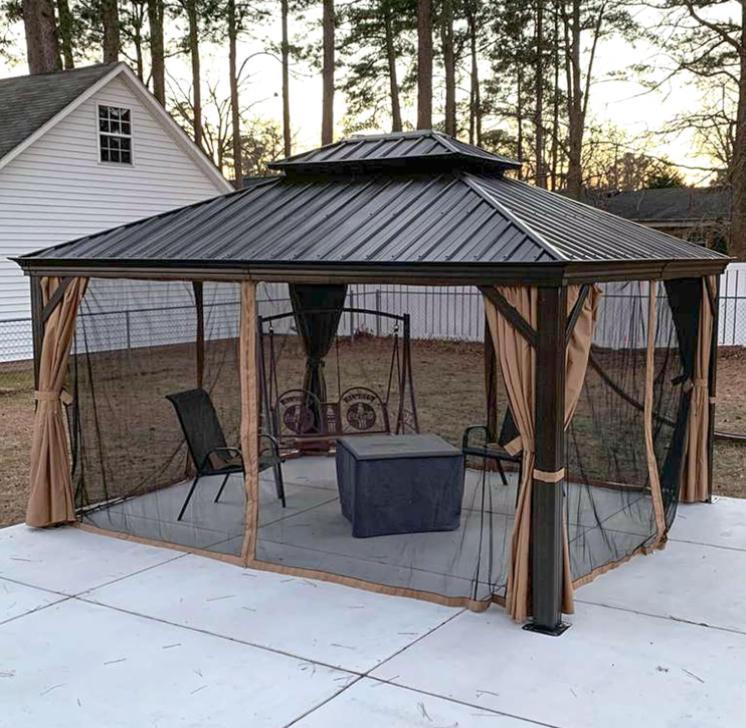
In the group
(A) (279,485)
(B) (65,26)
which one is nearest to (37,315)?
(A) (279,485)

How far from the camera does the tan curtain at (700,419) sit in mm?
6684

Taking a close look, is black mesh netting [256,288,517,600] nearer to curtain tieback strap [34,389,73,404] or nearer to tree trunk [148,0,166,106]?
curtain tieback strap [34,389,73,404]

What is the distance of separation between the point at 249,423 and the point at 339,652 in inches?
66.0

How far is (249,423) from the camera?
18.0 ft

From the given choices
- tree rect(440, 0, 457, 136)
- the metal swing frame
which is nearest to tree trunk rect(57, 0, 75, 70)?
tree rect(440, 0, 457, 136)

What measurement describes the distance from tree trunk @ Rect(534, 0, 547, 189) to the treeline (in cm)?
4

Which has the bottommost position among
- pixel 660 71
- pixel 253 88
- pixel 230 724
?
pixel 230 724

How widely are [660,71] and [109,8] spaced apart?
11602mm

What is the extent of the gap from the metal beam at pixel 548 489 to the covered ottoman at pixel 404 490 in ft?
4.52

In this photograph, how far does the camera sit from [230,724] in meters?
3.63

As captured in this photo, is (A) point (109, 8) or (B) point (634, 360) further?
(A) point (109, 8)

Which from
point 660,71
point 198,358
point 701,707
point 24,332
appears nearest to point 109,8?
point 24,332

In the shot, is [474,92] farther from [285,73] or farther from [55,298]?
[55,298]

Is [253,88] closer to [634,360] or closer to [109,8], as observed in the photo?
[109,8]
